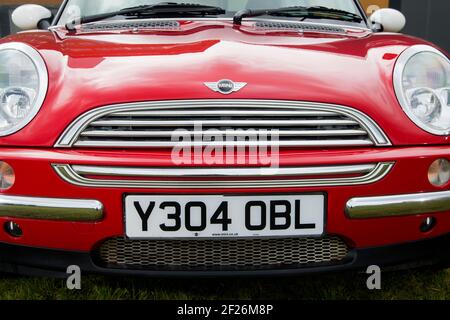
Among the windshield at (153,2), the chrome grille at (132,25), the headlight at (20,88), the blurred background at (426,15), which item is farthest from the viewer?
the blurred background at (426,15)

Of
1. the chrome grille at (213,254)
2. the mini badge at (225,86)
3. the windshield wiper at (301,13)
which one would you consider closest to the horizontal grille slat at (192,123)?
the mini badge at (225,86)

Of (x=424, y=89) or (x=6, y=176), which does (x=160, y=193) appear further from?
(x=424, y=89)

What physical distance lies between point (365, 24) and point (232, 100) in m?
1.26

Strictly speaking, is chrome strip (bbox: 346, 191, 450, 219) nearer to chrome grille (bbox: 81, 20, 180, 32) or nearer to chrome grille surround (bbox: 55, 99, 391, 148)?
chrome grille surround (bbox: 55, 99, 391, 148)

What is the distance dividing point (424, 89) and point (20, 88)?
1331mm

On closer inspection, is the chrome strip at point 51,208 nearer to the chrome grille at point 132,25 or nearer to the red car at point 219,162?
the red car at point 219,162

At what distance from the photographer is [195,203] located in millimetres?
1637

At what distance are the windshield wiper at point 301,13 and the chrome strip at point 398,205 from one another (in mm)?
1111

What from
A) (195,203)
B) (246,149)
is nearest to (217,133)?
(246,149)

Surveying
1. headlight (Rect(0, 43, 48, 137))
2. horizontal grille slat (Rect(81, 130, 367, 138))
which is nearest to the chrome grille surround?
horizontal grille slat (Rect(81, 130, 367, 138))

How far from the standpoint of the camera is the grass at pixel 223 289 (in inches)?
80.9

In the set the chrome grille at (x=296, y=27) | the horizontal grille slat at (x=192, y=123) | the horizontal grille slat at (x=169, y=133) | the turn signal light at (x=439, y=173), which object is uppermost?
the chrome grille at (x=296, y=27)

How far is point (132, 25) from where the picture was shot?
235 cm

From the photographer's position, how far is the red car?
1647 millimetres
